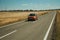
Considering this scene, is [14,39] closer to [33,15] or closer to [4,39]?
[4,39]

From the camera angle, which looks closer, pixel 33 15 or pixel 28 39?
pixel 28 39

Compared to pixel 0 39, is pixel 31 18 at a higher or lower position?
lower

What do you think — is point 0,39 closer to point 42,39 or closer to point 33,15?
point 42,39

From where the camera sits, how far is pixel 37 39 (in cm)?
1057

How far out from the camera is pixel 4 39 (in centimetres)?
1017

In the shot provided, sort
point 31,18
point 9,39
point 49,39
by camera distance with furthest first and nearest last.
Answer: point 31,18 < point 49,39 < point 9,39

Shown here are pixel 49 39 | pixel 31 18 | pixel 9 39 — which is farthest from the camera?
pixel 31 18

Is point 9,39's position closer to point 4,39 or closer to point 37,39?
point 4,39

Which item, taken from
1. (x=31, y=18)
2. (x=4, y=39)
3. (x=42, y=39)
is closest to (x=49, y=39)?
(x=42, y=39)

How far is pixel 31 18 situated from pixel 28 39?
71.9ft

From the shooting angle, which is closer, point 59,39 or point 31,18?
point 59,39

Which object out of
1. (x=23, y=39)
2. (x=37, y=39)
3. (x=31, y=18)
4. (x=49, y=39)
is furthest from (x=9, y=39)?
(x=31, y=18)

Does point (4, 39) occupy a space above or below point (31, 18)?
above

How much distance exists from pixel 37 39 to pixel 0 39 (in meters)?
2.64
